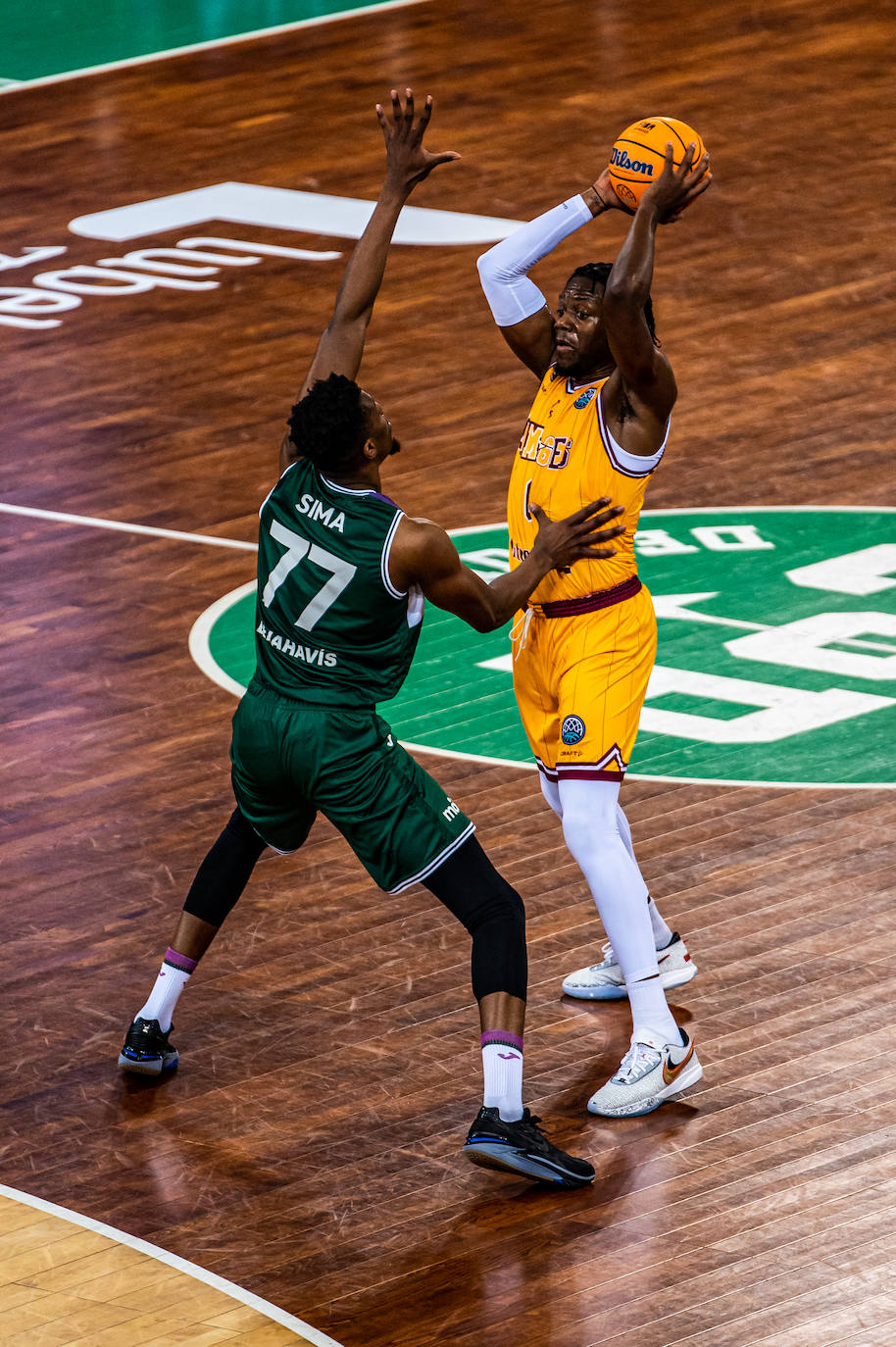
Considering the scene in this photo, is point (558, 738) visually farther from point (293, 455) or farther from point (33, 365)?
point (33, 365)

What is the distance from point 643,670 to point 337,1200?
1.45 metres

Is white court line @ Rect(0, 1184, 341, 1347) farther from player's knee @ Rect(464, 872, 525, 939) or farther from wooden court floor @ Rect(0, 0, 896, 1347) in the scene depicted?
player's knee @ Rect(464, 872, 525, 939)

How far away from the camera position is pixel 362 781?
18.1 ft

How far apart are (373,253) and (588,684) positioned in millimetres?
1128

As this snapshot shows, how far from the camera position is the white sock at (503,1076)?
542 cm

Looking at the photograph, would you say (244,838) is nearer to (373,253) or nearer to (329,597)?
(329,597)

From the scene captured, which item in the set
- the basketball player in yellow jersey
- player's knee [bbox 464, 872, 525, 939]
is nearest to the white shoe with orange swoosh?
the basketball player in yellow jersey

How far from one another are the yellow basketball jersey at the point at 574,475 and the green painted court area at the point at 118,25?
1431 centimetres

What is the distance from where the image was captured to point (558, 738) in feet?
19.5

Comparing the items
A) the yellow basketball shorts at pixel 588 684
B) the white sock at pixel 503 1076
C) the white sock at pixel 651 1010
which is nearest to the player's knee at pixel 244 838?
the yellow basketball shorts at pixel 588 684

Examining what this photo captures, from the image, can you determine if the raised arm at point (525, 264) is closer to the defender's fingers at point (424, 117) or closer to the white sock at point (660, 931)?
the defender's fingers at point (424, 117)

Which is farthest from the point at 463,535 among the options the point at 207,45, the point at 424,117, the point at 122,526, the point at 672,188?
the point at 207,45

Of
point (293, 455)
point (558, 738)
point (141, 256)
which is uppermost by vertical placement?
point (293, 455)

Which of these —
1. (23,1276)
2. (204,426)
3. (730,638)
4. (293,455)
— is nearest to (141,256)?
(204,426)
